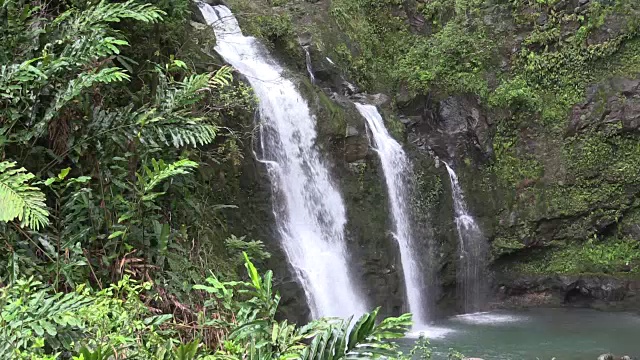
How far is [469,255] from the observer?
1311 cm

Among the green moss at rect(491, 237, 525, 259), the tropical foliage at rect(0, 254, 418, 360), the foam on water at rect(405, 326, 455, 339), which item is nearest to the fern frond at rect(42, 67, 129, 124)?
the tropical foliage at rect(0, 254, 418, 360)

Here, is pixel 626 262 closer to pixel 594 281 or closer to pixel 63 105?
pixel 594 281

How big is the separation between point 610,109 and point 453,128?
3734 millimetres

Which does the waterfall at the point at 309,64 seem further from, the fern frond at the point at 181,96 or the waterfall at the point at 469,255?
the fern frond at the point at 181,96

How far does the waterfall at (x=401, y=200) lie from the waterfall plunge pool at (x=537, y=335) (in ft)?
2.43

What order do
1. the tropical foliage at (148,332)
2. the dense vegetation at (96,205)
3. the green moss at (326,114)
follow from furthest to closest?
the green moss at (326,114) → the dense vegetation at (96,205) → the tropical foliage at (148,332)

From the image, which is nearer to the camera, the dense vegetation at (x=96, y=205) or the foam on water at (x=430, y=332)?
the dense vegetation at (x=96, y=205)

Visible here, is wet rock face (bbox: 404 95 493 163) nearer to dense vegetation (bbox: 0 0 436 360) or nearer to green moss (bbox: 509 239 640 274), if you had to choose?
green moss (bbox: 509 239 640 274)

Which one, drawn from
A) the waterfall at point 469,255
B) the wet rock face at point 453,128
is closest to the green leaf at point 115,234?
the waterfall at point 469,255

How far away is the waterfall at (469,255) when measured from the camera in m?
12.9

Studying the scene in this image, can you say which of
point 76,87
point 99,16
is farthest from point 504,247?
point 76,87

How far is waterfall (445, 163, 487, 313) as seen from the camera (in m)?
12.9

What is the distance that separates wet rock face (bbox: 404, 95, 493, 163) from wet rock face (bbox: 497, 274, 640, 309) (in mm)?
3148

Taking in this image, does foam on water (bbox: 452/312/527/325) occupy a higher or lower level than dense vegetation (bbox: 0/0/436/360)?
lower
